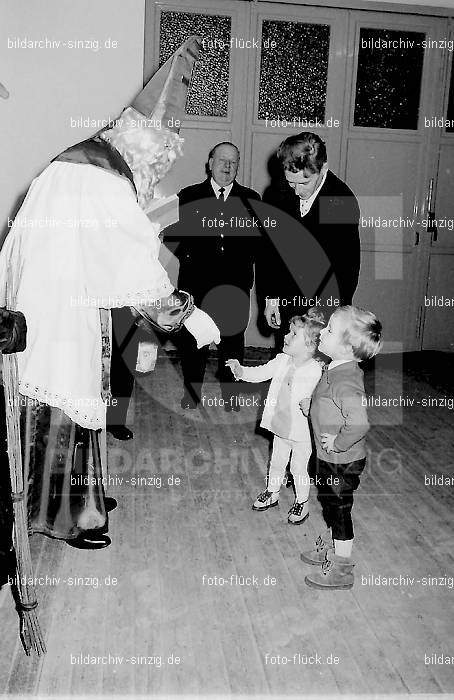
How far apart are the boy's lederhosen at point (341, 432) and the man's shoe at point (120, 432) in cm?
161

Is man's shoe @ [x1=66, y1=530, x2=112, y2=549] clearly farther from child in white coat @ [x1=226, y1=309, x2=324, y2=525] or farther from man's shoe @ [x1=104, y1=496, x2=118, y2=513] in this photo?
child in white coat @ [x1=226, y1=309, x2=324, y2=525]

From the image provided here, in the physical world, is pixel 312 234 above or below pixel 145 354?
above

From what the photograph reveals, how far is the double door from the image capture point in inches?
223

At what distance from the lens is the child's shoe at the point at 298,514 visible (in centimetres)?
295

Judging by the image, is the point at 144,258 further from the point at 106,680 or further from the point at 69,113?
the point at 69,113

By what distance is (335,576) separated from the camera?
2475 millimetres

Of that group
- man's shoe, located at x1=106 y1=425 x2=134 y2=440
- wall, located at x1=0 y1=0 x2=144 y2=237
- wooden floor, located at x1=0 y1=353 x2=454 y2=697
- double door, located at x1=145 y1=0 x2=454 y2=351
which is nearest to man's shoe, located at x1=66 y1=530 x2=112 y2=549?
wooden floor, located at x1=0 y1=353 x2=454 y2=697

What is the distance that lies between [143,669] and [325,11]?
17.1 feet

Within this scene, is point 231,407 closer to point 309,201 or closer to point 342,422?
point 309,201

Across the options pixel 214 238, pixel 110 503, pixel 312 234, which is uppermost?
pixel 312 234

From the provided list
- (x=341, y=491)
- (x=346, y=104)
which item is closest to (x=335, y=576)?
(x=341, y=491)

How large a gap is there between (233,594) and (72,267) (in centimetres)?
120

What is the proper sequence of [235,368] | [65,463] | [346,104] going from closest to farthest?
[65,463] < [235,368] < [346,104]

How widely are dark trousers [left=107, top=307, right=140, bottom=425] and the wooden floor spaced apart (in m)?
0.29
